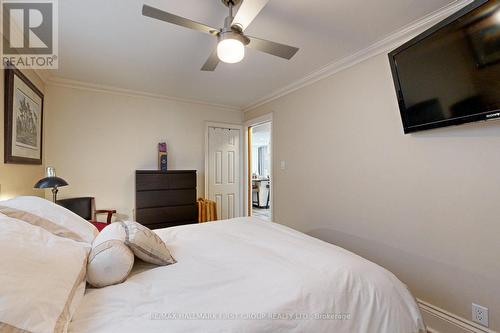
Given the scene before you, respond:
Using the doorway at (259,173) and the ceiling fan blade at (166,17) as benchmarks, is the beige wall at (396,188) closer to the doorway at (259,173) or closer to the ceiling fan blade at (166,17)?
the doorway at (259,173)

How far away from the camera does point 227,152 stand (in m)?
4.16

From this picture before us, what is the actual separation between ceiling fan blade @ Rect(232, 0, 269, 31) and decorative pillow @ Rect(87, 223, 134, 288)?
4.47 ft

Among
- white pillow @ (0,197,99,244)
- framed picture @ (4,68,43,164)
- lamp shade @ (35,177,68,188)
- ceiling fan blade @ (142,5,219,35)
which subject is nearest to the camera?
white pillow @ (0,197,99,244)

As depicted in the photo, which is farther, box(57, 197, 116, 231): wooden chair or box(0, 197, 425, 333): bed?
box(57, 197, 116, 231): wooden chair

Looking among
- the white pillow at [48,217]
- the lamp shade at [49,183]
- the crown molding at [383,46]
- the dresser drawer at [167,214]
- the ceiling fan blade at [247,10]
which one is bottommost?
the dresser drawer at [167,214]

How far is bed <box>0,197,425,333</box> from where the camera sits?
0.72 m

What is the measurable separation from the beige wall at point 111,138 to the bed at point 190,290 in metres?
1.95

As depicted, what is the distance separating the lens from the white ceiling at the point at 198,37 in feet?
5.30

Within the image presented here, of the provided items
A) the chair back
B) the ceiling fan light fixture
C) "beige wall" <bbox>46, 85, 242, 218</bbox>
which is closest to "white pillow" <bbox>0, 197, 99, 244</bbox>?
the ceiling fan light fixture

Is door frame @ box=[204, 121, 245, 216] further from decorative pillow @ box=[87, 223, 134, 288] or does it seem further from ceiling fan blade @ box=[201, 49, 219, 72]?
decorative pillow @ box=[87, 223, 134, 288]

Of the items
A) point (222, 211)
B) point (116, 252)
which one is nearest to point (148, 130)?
point (222, 211)

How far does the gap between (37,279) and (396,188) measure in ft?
7.63

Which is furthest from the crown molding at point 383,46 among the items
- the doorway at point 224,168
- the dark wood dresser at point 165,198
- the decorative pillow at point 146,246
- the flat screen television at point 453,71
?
the decorative pillow at point 146,246

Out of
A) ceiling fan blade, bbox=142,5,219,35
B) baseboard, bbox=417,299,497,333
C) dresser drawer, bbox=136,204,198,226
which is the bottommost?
baseboard, bbox=417,299,497,333
